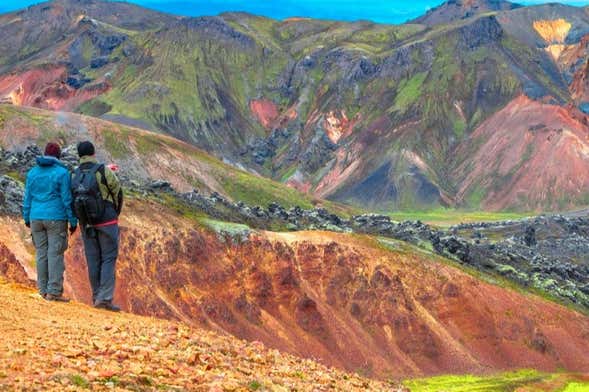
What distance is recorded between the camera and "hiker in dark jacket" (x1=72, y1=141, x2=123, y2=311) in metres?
19.8

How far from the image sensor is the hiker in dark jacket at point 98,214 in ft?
64.8

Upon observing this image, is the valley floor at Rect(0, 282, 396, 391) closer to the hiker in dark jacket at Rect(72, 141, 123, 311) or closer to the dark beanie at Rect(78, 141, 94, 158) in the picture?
the hiker in dark jacket at Rect(72, 141, 123, 311)

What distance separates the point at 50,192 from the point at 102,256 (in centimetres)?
181

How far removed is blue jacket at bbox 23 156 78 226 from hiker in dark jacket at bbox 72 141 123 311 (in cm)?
21

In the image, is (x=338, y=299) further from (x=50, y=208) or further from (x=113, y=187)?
(x=50, y=208)

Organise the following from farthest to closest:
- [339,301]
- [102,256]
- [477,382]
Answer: [339,301] → [477,382] → [102,256]

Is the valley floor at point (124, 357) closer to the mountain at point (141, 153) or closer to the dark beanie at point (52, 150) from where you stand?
the dark beanie at point (52, 150)

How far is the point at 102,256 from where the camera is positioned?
20.6 m

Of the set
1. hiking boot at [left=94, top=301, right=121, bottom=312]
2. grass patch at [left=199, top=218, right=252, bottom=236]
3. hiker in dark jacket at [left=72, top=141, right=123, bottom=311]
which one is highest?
hiker in dark jacket at [left=72, top=141, right=123, bottom=311]

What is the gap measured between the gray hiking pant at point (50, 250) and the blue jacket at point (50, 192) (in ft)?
0.62

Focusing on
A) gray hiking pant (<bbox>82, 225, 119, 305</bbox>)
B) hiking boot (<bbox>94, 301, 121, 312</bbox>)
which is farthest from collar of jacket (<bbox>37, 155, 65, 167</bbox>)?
hiking boot (<bbox>94, 301, 121, 312</bbox>)

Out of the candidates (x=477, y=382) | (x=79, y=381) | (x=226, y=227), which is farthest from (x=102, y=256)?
(x=226, y=227)

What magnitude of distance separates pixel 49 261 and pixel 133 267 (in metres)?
32.2

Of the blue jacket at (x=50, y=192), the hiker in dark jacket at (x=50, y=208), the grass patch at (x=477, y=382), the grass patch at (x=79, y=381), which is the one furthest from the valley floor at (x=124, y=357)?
the grass patch at (x=477, y=382)
